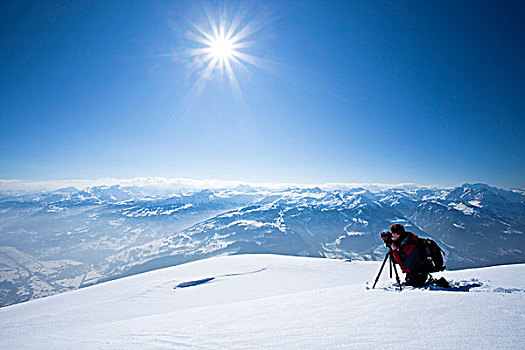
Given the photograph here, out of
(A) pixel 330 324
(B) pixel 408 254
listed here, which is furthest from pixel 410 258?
(A) pixel 330 324

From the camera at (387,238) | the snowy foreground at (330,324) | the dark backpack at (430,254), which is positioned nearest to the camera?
the snowy foreground at (330,324)

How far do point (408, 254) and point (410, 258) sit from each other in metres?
0.13

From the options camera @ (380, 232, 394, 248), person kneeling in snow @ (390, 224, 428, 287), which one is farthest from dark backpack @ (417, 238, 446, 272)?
camera @ (380, 232, 394, 248)

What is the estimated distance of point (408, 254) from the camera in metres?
5.65

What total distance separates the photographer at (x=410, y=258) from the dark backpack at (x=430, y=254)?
96 millimetres

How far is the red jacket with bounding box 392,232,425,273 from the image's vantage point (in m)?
5.60

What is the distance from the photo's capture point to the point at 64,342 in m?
5.08

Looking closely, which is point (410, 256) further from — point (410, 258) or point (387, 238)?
point (387, 238)

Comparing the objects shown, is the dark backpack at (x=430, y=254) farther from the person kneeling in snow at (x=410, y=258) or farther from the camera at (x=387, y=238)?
the camera at (x=387, y=238)

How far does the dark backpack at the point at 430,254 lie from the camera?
5551 mm

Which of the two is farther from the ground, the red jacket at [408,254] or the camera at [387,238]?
the camera at [387,238]

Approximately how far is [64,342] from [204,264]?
49.2ft

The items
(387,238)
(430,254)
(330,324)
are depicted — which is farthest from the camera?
(387,238)

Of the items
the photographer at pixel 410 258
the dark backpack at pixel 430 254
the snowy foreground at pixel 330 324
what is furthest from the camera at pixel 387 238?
the snowy foreground at pixel 330 324
